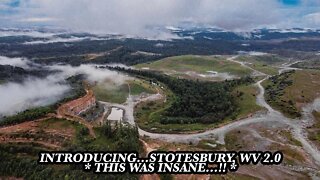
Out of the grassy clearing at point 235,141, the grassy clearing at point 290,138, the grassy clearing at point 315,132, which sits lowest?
the grassy clearing at point 235,141

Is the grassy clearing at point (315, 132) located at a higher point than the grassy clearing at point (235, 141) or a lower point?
higher

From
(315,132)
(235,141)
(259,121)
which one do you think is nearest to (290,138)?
(315,132)

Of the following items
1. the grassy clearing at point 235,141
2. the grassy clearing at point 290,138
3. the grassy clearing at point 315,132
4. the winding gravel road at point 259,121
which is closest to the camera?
the grassy clearing at point 290,138

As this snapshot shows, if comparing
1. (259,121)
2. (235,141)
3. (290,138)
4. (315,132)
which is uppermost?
(315,132)

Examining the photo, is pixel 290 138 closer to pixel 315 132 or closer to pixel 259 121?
pixel 315 132

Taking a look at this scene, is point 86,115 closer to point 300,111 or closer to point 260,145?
point 260,145

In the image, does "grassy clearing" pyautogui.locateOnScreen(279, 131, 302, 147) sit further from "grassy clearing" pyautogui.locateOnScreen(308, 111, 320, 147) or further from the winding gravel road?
"grassy clearing" pyautogui.locateOnScreen(308, 111, 320, 147)

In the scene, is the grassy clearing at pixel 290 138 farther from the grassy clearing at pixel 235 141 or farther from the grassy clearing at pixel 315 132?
the grassy clearing at pixel 235 141

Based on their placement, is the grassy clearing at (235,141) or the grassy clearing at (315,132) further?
the grassy clearing at (315,132)

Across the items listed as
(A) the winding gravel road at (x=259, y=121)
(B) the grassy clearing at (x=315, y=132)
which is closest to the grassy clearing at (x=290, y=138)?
(A) the winding gravel road at (x=259, y=121)

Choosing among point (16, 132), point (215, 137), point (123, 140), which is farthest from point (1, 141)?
point (215, 137)

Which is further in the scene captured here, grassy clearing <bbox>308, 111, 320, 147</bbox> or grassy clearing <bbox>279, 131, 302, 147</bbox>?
grassy clearing <bbox>308, 111, 320, 147</bbox>

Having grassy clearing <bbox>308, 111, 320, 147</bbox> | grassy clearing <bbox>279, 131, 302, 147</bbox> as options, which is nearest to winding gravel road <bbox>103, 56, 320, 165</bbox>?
grassy clearing <bbox>279, 131, 302, 147</bbox>
